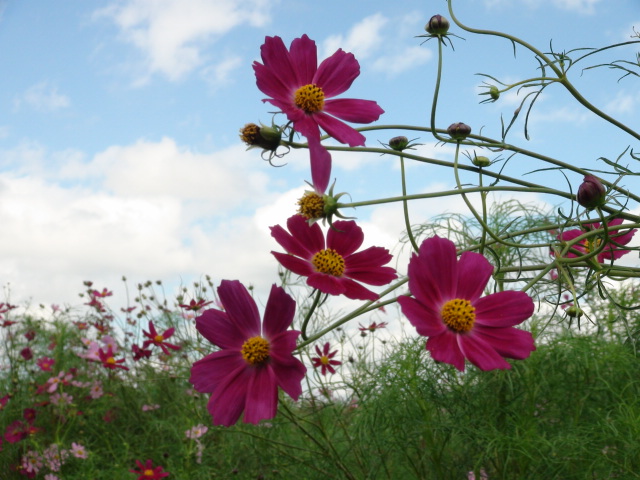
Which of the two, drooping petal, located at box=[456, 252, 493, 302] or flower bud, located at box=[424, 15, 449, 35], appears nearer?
drooping petal, located at box=[456, 252, 493, 302]

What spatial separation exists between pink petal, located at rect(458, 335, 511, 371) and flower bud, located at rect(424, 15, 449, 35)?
345mm

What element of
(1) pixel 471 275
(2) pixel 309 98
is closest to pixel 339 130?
(2) pixel 309 98

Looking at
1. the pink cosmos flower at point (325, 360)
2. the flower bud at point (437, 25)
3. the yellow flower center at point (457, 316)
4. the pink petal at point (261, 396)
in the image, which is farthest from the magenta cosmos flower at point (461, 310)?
the pink cosmos flower at point (325, 360)

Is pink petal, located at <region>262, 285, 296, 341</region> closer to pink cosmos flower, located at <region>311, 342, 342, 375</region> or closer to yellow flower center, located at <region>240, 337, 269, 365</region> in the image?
yellow flower center, located at <region>240, 337, 269, 365</region>

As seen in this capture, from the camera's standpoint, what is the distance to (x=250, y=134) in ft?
1.85

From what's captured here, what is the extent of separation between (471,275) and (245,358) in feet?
0.58

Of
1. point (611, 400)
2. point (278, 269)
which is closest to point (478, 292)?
point (611, 400)

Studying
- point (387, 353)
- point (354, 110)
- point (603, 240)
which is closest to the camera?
point (354, 110)

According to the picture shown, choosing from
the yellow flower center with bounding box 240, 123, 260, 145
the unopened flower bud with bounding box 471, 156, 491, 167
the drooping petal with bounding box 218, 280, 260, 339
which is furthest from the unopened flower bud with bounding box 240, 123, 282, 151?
the unopened flower bud with bounding box 471, 156, 491, 167

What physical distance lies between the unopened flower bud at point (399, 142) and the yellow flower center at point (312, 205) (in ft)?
0.60

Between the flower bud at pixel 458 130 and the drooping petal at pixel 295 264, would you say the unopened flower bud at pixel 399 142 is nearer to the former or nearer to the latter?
the flower bud at pixel 458 130

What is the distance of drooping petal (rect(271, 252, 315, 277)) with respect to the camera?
1.62 ft

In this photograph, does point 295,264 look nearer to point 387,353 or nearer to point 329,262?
point 329,262

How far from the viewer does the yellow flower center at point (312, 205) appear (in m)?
0.53
